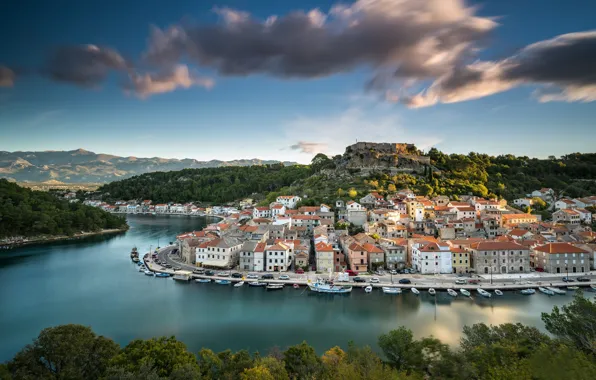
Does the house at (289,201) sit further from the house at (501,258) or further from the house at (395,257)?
the house at (501,258)

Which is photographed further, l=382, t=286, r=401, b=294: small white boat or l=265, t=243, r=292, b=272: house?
l=265, t=243, r=292, b=272: house

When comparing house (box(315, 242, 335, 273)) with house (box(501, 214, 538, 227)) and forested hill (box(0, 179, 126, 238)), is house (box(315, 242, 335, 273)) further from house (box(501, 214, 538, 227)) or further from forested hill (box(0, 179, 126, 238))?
forested hill (box(0, 179, 126, 238))

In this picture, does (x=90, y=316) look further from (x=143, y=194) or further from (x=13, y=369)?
(x=143, y=194)

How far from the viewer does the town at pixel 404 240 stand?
25.3 m

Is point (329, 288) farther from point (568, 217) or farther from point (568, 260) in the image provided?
point (568, 217)

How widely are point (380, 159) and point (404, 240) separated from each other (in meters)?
29.9

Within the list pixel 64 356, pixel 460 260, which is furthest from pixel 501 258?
pixel 64 356

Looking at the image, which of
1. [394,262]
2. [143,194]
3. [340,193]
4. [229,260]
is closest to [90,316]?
[229,260]

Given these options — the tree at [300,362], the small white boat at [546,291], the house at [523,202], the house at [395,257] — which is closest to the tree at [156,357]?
the tree at [300,362]

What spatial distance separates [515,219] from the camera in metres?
35.6

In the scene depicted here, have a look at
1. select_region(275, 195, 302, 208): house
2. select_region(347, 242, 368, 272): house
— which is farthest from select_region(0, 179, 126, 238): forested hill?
select_region(347, 242, 368, 272): house

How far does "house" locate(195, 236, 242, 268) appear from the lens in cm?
2728

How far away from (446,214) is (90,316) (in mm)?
33013

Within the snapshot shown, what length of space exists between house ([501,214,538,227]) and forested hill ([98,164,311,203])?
45247mm
